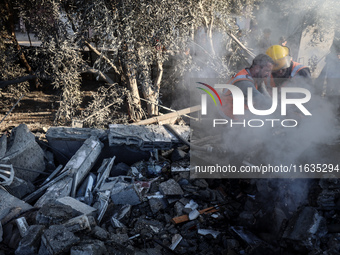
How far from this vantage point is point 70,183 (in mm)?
4496

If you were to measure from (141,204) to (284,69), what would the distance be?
13.0 feet

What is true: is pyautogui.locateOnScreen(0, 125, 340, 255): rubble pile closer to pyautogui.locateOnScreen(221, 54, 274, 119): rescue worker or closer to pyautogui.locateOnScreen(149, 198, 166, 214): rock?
pyautogui.locateOnScreen(149, 198, 166, 214): rock

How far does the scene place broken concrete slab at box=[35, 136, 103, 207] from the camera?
4.26 meters

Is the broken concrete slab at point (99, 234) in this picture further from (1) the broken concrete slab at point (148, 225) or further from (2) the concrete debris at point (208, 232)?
(2) the concrete debris at point (208, 232)

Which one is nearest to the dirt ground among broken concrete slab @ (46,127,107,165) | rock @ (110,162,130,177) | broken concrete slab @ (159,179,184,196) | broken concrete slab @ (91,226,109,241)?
broken concrete slab @ (46,127,107,165)

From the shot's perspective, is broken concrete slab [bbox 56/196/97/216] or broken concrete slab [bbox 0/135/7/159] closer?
broken concrete slab [bbox 56/196/97/216]

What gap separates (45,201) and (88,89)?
8815 mm

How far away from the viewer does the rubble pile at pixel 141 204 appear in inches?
123

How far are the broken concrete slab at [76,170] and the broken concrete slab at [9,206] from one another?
9.1 inches

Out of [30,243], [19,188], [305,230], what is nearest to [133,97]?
[19,188]

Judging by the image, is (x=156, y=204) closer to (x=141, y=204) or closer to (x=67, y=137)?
(x=141, y=204)

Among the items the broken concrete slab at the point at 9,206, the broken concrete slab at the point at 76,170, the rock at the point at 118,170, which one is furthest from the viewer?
the rock at the point at 118,170

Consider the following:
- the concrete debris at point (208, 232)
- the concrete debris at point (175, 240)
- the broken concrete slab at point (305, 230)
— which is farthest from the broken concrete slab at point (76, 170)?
the broken concrete slab at point (305, 230)

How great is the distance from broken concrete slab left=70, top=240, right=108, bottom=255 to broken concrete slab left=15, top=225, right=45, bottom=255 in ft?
1.43
